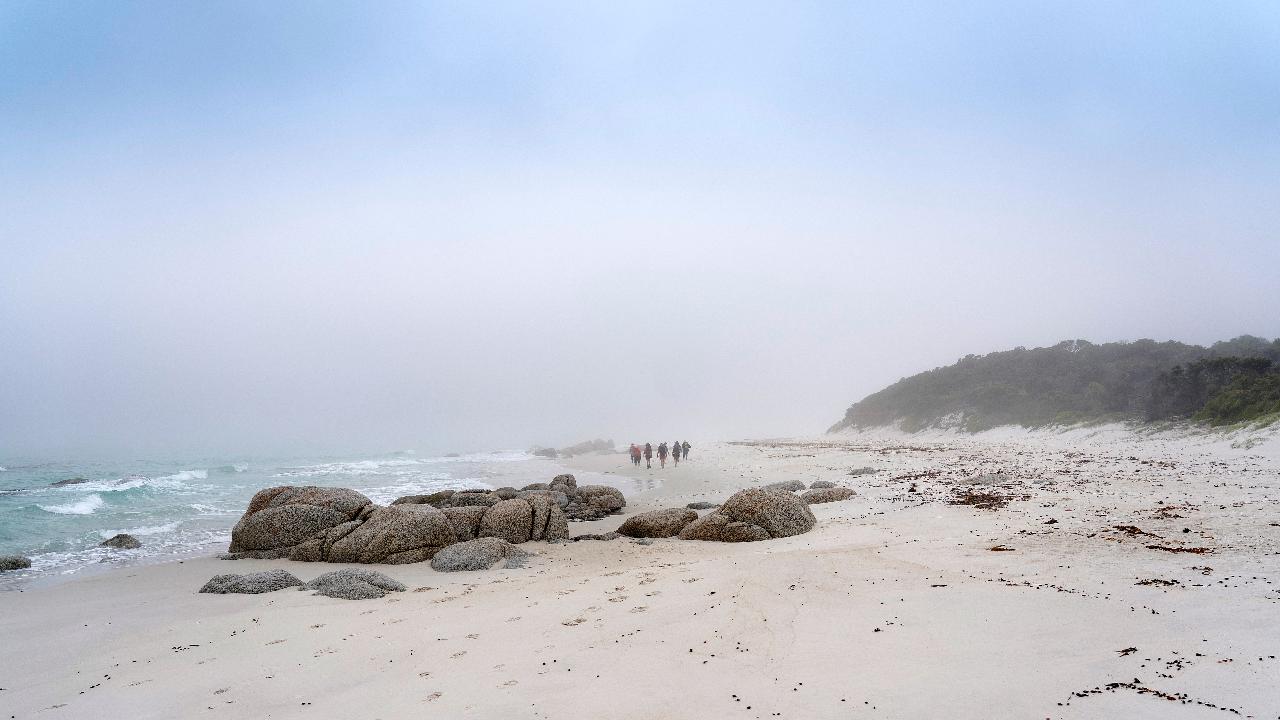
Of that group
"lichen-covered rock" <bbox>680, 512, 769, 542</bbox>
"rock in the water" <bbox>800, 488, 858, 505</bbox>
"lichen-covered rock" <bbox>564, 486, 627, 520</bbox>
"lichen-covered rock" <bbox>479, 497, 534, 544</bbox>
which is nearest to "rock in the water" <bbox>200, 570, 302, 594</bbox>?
"lichen-covered rock" <bbox>479, 497, 534, 544</bbox>

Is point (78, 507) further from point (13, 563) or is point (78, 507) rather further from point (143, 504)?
point (13, 563)

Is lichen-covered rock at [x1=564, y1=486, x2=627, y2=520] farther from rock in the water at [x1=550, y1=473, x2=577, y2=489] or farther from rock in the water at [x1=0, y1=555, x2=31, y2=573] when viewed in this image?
rock in the water at [x1=0, y1=555, x2=31, y2=573]

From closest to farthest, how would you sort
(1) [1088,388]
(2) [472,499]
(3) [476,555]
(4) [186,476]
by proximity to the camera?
1. (3) [476,555]
2. (2) [472,499]
3. (4) [186,476]
4. (1) [1088,388]

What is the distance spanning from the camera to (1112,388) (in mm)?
44781

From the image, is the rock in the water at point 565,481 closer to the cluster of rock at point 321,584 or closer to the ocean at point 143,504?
the ocean at point 143,504

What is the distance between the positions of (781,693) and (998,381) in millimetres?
64874

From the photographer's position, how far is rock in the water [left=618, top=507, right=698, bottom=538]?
667 inches

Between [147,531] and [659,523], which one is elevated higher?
[659,523]

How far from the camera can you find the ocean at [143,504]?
17.8 metres

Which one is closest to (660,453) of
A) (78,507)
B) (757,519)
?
(757,519)

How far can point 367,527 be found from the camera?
52.4 ft

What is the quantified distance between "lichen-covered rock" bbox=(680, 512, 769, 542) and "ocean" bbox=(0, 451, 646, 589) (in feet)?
47.9

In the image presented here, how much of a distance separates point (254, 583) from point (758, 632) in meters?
11.1

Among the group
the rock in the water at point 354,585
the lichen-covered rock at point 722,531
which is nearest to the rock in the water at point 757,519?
the lichen-covered rock at point 722,531
